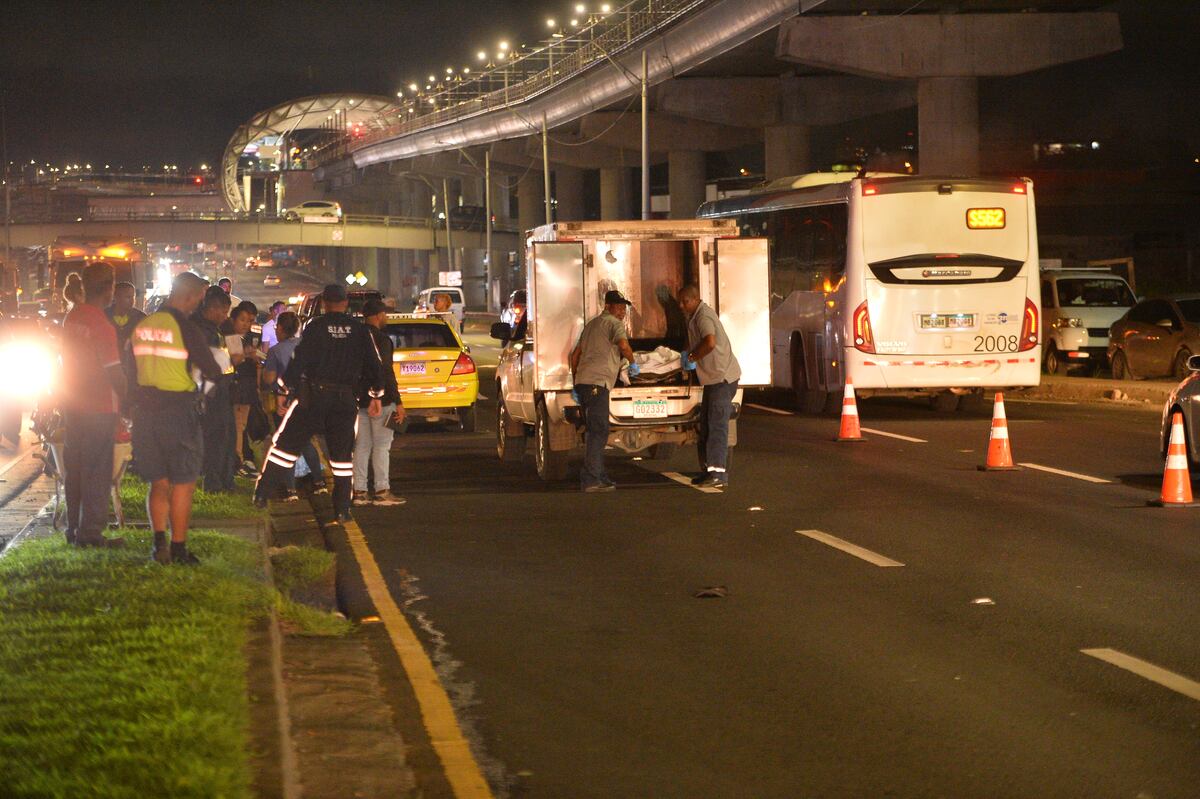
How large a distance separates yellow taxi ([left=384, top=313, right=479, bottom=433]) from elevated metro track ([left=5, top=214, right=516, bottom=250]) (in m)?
90.3

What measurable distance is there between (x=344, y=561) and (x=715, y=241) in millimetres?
6211

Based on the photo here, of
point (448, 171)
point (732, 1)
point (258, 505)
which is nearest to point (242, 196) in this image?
point (448, 171)

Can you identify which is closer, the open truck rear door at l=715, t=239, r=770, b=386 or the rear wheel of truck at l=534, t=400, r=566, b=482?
the rear wheel of truck at l=534, t=400, r=566, b=482

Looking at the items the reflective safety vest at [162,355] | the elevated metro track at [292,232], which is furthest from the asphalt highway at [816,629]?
the elevated metro track at [292,232]

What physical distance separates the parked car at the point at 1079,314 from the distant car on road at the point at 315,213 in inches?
3536

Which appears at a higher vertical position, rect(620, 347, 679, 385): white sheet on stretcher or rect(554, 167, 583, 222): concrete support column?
rect(554, 167, 583, 222): concrete support column

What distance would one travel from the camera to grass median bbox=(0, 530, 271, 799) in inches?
210

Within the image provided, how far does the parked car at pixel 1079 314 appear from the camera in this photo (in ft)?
100

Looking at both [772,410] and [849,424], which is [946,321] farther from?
[772,410]

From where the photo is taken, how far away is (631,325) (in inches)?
740

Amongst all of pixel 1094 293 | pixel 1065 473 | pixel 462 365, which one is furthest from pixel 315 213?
pixel 1065 473

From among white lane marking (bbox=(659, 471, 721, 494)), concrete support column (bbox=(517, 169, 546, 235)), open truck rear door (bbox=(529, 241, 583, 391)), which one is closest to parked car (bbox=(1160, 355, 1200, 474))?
white lane marking (bbox=(659, 471, 721, 494))

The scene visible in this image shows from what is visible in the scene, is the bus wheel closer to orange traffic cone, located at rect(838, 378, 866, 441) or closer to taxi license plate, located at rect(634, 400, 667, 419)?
orange traffic cone, located at rect(838, 378, 866, 441)

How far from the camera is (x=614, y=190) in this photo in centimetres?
8350
